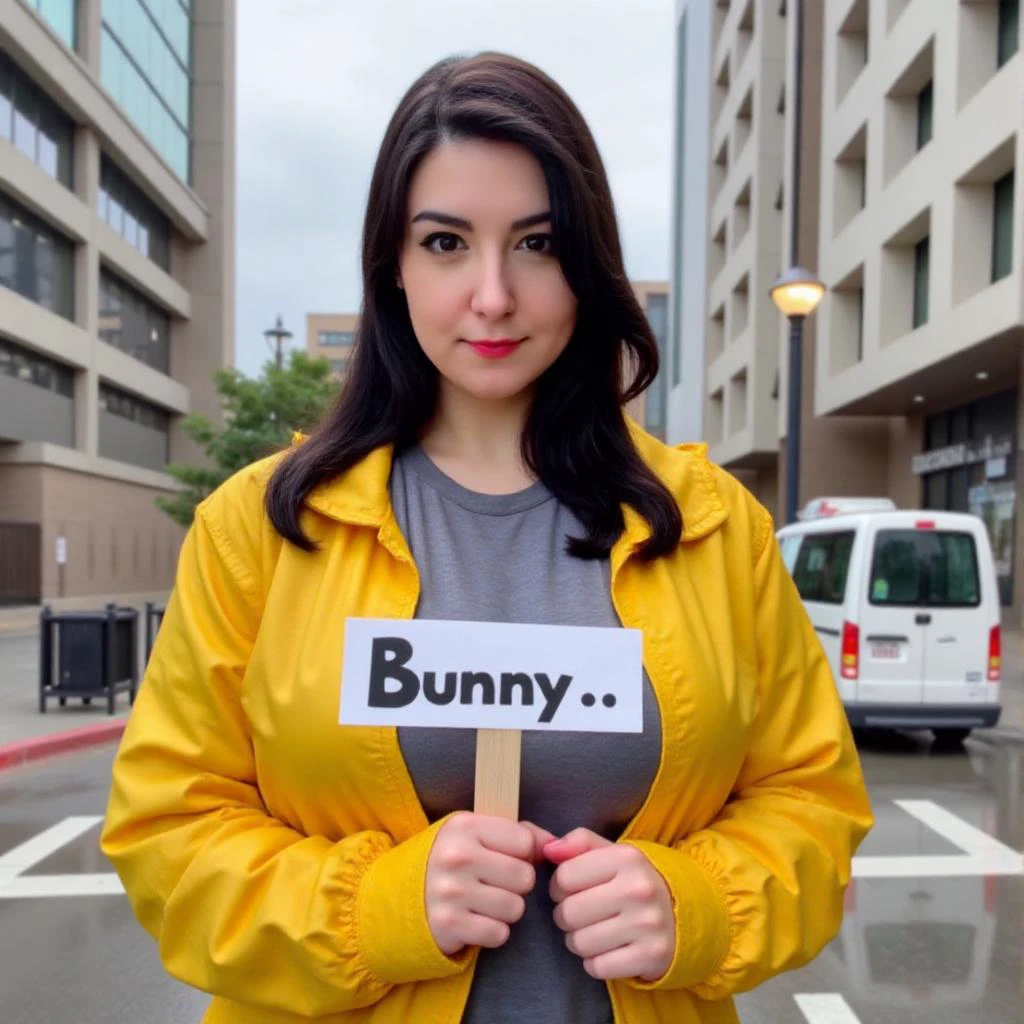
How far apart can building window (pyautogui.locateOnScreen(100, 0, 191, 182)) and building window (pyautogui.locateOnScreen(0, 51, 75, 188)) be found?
2.79 meters

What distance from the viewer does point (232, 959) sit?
1313 mm

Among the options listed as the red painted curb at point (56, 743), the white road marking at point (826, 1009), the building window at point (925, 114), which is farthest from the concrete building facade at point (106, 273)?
the white road marking at point (826, 1009)

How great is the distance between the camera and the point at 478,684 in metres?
1.30

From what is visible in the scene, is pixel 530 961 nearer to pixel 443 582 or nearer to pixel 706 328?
pixel 443 582

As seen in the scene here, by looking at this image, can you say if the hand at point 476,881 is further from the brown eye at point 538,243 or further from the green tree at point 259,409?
the green tree at point 259,409

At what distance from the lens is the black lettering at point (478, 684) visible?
1.30m

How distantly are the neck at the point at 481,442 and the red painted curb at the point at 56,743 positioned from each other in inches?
294

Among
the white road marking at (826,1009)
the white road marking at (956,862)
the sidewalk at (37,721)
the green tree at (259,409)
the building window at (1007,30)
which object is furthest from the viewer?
the green tree at (259,409)

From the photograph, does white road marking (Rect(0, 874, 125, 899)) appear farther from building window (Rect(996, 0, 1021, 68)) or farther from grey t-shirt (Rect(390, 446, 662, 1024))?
building window (Rect(996, 0, 1021, 68))

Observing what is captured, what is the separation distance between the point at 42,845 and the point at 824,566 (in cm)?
714

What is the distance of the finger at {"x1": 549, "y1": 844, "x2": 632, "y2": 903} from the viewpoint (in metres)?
1.27

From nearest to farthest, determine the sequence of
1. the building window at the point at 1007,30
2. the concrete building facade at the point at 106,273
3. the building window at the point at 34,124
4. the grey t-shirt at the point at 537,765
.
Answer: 1. the grey t-shirt at the point at 537,765
2. the building window at the point at 1007,30
3. the building window at the point at 34,124
4. the concrete building facade at the point at 106,273

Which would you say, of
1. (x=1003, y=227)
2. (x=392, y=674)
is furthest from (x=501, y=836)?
(x=1003, y=227)

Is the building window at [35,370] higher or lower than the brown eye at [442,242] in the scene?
higher
